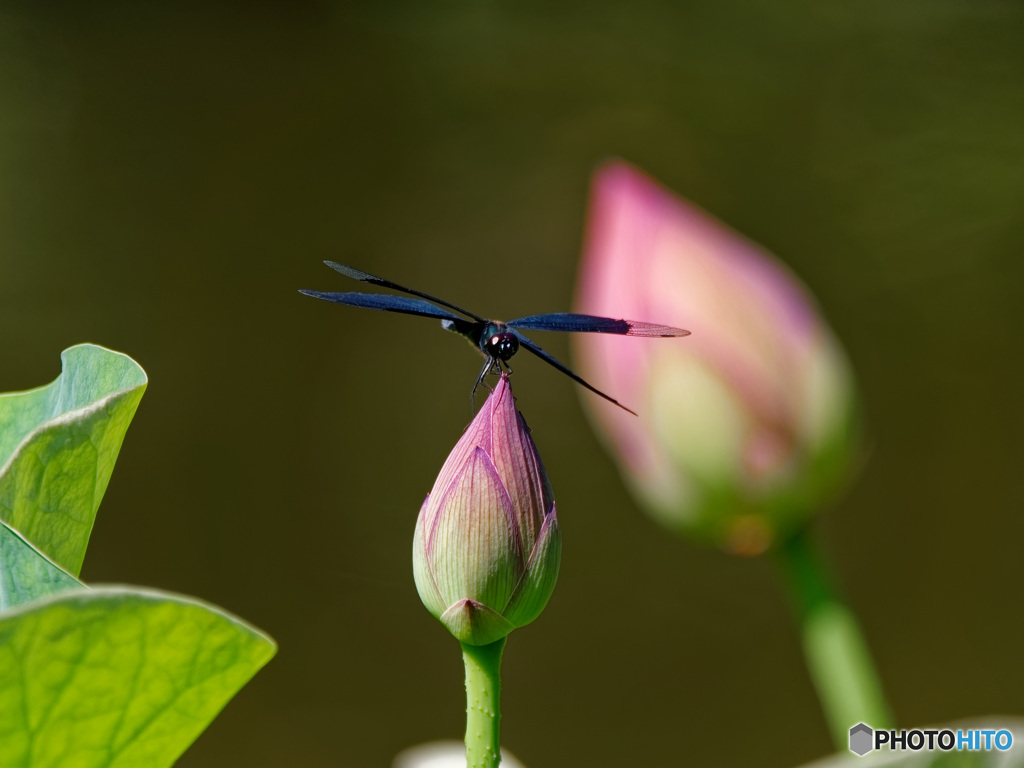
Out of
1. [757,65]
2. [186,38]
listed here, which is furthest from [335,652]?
[757,65]

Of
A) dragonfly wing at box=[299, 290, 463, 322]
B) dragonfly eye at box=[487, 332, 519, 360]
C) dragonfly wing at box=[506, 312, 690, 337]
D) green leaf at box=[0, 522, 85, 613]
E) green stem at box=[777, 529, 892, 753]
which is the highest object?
dragonfly wing at box=[299, 290, 463, 322]

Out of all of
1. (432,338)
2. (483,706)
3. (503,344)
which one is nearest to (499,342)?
(503,344)

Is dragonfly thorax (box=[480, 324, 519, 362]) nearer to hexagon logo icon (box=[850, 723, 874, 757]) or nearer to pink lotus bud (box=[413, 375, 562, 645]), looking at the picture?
pink lotus bud (box=[413, 375, 562, 645])

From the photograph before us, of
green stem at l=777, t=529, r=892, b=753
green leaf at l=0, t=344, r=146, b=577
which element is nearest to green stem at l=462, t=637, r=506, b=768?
green leaf at l=0, t=344, r=146, b=577

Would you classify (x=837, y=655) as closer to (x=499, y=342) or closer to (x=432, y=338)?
(x=499, y=342)

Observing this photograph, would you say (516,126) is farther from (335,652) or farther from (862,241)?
(335,652)
